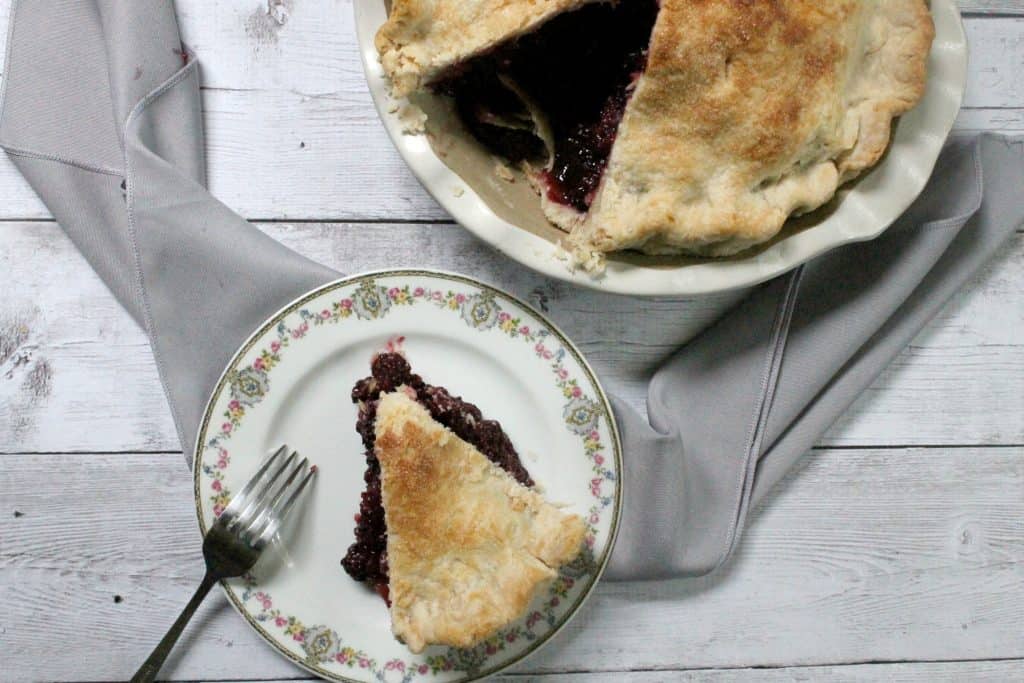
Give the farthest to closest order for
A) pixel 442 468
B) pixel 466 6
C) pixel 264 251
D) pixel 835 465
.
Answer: pixel 835 465
pixel 264 251
pixel 442 468
pixel 466 6

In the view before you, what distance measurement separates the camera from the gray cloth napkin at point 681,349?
200 centimetres

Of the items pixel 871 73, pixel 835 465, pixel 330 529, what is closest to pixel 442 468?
pixel 330 529

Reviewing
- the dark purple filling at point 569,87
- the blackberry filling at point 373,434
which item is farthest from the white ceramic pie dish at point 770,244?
the blackberry filling at point 373,434

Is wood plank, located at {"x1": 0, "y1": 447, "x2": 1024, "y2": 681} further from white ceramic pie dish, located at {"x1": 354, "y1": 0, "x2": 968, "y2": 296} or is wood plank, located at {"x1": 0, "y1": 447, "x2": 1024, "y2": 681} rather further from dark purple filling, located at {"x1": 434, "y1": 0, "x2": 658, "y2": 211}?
dark purple filling, located at {"x1": 434, "y1": 0, "x2": 658, "y2": 211}

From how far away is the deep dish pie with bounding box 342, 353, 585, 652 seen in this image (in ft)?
5.97

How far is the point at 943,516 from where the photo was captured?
2.25 metres

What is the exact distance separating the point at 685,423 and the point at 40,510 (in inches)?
65.6

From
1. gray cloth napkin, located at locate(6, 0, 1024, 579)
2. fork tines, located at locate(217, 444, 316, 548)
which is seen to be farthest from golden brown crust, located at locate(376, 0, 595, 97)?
fork tines, located at locate(217, 444, 316, 548)

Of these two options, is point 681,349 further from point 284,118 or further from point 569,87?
point 284,118

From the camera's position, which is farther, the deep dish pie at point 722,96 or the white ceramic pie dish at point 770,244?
the white ceramic pie dish at point 770,244

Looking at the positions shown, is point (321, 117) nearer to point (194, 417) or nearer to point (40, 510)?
point (194, 417)

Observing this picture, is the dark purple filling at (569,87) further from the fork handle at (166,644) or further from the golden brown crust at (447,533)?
the fork handle at (166,644)

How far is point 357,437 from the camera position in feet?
6.64

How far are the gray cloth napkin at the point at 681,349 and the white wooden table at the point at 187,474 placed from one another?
0.36ft
